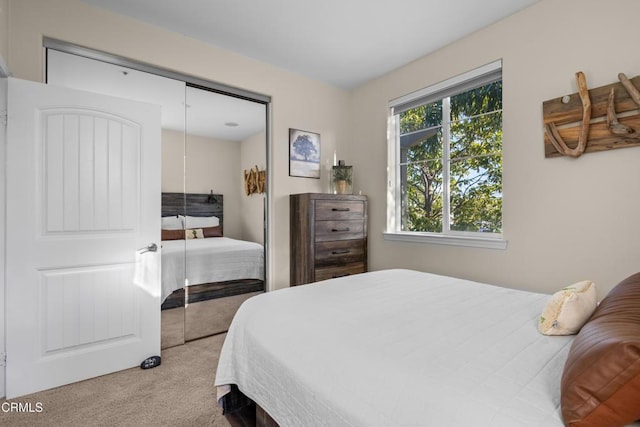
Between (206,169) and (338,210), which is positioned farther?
(338,210)

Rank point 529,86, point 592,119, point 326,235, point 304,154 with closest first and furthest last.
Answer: point 592,119, point 529,86, point 326,235, point 304,154

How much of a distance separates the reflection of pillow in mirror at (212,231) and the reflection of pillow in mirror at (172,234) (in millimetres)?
204

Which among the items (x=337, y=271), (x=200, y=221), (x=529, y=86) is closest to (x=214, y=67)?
(x=200, y=221)

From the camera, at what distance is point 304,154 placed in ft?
11.4

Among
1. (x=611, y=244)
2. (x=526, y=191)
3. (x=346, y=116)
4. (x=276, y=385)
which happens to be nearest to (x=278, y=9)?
(x=346, y=116)

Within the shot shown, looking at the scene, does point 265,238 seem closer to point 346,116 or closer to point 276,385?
point 346,116

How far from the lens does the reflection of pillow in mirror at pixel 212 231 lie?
2855 millimetres

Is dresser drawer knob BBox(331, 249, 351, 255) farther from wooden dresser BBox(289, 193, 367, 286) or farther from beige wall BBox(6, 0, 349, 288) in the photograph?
beige wall BBox(6, 0, 349, 288)

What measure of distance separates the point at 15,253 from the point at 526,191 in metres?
3.47

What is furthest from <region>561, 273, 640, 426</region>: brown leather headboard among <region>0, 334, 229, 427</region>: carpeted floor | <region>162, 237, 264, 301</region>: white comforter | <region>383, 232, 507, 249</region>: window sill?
<region>162, 237, 264, 301</region>: white comforter

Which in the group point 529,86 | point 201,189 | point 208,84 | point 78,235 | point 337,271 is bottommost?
point 337,271

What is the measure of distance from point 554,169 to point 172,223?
2.96 meters

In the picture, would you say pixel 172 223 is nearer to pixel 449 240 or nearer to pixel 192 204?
pixel 192 204

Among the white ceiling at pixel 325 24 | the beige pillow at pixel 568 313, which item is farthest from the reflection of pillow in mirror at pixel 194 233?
the beige pillow at pixel 568 313
